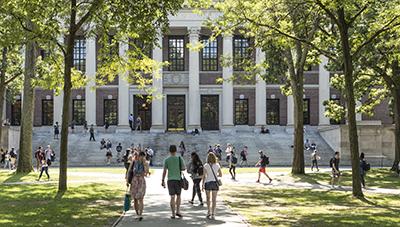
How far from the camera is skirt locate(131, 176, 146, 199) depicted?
488 inches

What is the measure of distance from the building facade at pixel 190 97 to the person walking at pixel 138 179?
4118cm

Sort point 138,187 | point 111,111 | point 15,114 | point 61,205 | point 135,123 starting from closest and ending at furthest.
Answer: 1. point 138,187
2. point 61,205
3. point 111,111
4. point 135,123
5. point 15,114

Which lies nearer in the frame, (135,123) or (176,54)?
(135,123)

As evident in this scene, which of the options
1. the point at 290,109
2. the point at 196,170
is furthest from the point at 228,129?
the point at 196,170

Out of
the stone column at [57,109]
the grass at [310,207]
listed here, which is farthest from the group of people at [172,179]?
the stone column at [57,109]

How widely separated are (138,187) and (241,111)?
144 ft

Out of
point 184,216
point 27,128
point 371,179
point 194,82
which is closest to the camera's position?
point 184,216

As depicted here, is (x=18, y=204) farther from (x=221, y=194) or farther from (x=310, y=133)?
(x=310, y=133)

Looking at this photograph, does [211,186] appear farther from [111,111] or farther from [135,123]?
[111,111]

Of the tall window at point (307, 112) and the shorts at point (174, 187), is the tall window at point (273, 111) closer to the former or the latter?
the tall window at point (307, 112)

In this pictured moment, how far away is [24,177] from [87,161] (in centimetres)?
1576

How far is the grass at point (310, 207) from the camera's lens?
12594 millimetres

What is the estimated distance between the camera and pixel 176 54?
5634cm

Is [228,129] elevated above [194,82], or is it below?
below
